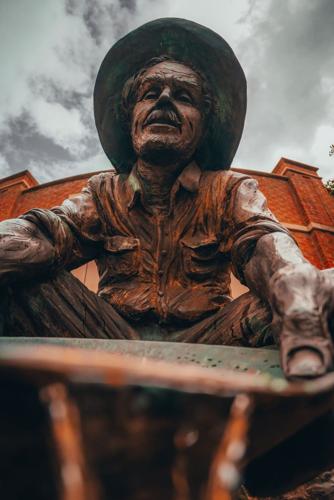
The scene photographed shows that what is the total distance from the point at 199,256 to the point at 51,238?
2.22ft

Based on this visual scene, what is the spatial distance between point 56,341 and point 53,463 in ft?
2.64

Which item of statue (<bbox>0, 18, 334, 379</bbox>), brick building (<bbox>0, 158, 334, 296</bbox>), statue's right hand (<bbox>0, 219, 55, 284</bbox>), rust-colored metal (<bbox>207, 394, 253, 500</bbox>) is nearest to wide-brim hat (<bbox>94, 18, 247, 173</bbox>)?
statue (<bbox>0, 18, 334, 379</bbox>)

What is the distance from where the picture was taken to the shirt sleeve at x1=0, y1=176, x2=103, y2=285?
1.53 metres

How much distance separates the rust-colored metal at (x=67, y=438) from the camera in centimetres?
55

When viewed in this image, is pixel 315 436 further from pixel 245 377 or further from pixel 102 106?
pixel 102 106

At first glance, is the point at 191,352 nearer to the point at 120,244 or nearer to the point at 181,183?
the point at 120,244

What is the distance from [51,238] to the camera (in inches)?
69.7

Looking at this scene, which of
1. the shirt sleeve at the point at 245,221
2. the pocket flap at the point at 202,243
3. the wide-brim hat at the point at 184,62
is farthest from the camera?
the wide-brim hat at the point at 184,62

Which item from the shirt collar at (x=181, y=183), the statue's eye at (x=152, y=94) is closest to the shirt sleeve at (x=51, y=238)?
the shirt collar at (x=181, y=183)

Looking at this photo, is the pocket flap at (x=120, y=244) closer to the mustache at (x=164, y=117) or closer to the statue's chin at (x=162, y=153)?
the statue's chin at (x=162, y=153)

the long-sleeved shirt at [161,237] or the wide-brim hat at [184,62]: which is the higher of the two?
the wide-brim hat at [184,62]

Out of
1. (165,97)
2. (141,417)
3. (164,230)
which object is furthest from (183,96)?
(141,417)

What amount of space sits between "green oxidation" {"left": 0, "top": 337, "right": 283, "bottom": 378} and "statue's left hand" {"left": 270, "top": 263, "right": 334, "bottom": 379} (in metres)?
0.12

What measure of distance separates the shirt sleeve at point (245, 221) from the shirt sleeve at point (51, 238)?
0.68 metres
